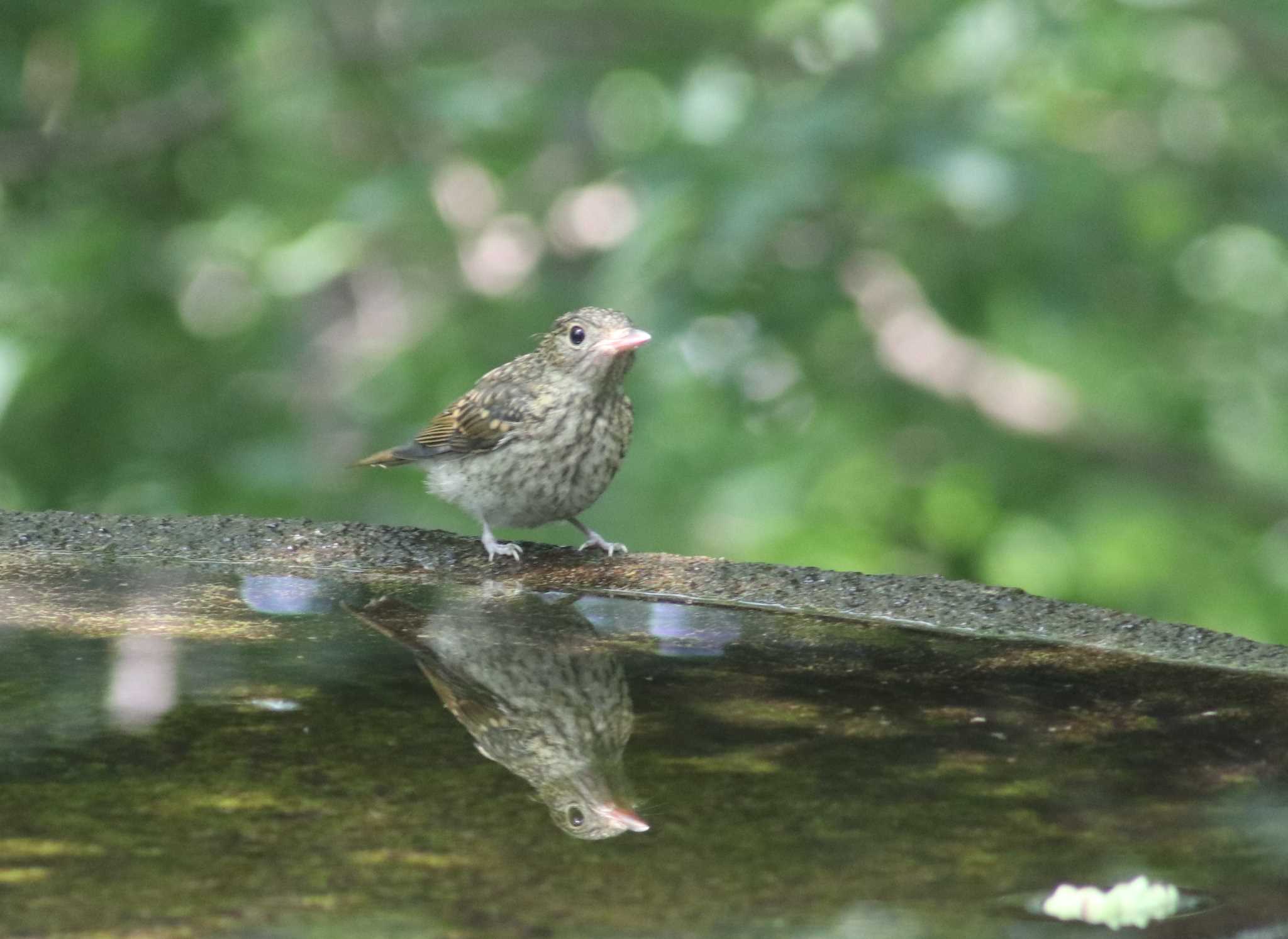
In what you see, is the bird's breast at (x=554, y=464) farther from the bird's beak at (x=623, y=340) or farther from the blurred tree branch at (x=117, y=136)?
the blurred tree branch at (x=117, y=136)

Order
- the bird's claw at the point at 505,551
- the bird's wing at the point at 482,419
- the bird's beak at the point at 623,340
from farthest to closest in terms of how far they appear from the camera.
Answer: the bird's wing at the point at 482,419, the bird's beak at the point at 623,340, the bird's claw at the point at 505,551

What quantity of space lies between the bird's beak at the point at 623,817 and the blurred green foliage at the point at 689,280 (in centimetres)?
317

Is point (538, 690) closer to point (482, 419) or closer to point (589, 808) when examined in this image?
point (589, 808)

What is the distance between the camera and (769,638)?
9.95 ft

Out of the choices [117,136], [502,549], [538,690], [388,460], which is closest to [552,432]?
[502,549]

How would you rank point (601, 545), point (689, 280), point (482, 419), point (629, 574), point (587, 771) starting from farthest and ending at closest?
1. point (689, 280)
2. point (482, 419)
3. point (601, 545)
4. point (629, 574)
5. point (587, 771)

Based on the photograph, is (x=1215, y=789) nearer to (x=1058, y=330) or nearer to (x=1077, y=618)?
(x=1077, y=618)

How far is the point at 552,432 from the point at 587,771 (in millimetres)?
2206

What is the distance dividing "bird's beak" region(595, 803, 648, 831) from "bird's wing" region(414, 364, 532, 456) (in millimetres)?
2432

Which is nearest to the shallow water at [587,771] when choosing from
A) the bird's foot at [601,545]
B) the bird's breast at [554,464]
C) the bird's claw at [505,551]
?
the bird's claw at [505,551]

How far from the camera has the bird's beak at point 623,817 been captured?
1.97m

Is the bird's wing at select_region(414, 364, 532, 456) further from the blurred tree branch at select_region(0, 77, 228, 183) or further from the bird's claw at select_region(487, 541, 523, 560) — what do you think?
the blurred tree branch at select_region(0, 77, 228, 183)

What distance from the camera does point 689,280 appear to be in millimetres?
5309

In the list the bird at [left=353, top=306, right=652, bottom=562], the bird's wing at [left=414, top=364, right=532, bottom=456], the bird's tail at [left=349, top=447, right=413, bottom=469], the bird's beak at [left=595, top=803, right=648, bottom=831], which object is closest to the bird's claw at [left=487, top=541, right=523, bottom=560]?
the bird at [left=353, top=306, right=652, bottom=562]
